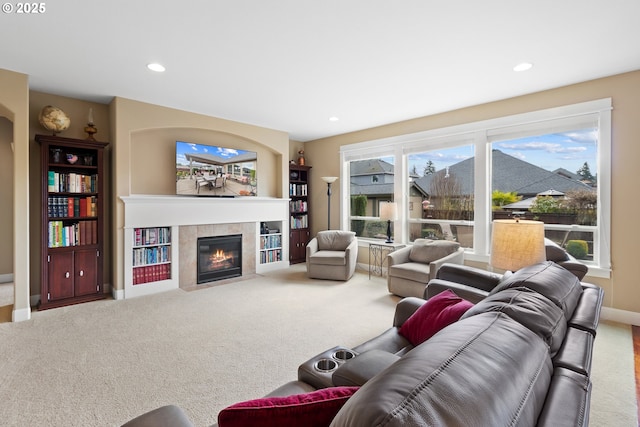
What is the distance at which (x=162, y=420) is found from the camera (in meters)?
1.03

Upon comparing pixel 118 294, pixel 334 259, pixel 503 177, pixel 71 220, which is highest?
pixel 503 177

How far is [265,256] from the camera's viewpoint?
18.8ft

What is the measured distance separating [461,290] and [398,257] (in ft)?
6.76

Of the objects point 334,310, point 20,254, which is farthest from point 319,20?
point 20,254

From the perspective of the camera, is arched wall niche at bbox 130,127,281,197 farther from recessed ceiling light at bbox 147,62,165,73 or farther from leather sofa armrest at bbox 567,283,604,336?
leather sofa armrest at bbox 567,283,604,336

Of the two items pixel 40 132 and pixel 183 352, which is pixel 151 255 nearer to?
pixel 40 132

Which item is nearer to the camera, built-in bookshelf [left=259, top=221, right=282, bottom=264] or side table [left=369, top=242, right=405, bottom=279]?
side table [left=369, top=242, right=405, bottom=279]

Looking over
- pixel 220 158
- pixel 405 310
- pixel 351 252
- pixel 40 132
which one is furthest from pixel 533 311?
pixel 40 132

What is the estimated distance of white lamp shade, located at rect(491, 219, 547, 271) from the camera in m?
1.98

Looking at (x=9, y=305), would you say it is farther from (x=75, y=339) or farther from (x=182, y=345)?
(x=182, y=345)

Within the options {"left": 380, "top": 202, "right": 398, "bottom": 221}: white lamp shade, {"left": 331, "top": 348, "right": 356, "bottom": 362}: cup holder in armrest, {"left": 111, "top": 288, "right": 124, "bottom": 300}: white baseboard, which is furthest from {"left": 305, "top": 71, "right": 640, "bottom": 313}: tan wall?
{"left": 111, "top": 288, "right": 124, "bottom": 300}: white baseboard

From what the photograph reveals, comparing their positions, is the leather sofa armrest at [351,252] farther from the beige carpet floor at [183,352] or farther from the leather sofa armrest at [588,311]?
the leather sofa armrest at [588,311]

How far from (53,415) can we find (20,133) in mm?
2891

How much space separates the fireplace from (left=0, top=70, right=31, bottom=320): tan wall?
196 centimetres
